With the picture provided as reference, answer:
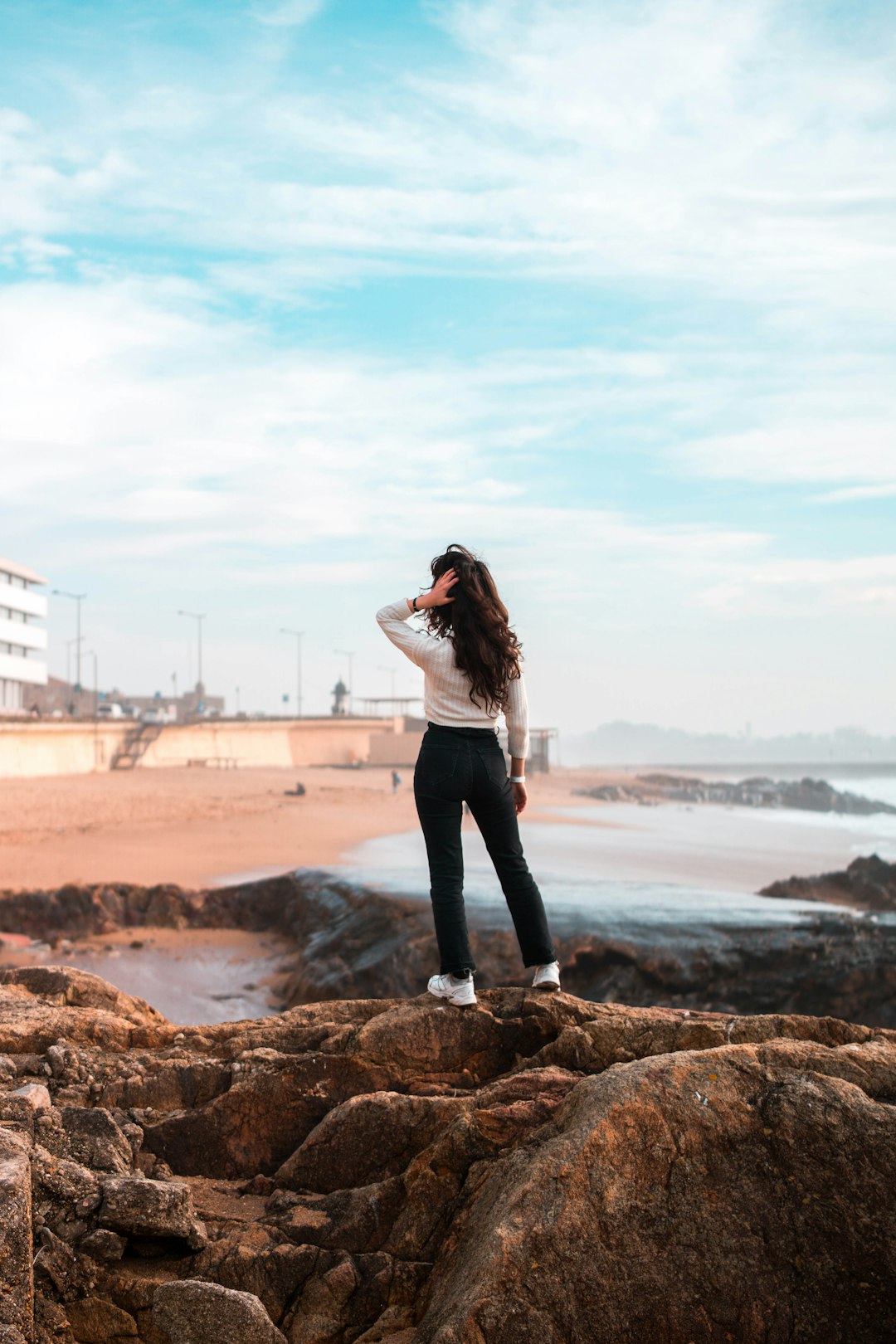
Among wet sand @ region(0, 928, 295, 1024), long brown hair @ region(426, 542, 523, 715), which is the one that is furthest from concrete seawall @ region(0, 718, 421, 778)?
long brown hair @ region(426, 542, 523, 715)

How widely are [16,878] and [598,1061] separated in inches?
527

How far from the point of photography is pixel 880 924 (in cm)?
1100

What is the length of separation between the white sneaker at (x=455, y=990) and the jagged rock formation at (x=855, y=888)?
1142 cm

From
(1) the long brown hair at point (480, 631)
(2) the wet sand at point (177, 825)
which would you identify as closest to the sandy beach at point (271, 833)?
(2) the wet sand at point (177, 825)

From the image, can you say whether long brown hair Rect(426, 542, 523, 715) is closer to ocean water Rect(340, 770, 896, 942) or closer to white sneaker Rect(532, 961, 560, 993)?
white sneaker Rect(532, 961, 560, 993)

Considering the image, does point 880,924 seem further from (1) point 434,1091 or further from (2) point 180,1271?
(2) point 180,1271

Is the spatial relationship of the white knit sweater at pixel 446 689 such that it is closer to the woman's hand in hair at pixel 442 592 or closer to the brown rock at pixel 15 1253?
the woman's hand in hair at pixel 442 592

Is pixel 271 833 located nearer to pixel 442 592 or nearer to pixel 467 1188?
pixel 442 592

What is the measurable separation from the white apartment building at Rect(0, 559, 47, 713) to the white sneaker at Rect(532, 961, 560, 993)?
63.6m

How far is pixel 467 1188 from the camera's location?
309cm

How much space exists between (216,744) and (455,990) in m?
52.6

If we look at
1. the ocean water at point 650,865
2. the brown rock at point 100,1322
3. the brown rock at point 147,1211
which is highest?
the brown rock at point 147,1211

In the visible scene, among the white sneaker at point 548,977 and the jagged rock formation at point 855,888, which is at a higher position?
the white sneaker at point 548,977

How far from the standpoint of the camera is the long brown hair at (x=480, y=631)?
422cm
